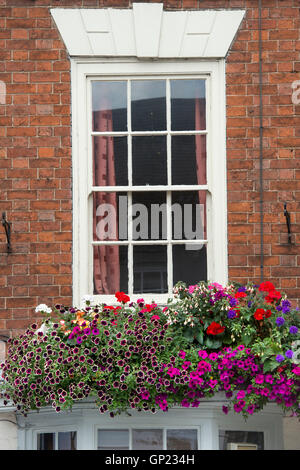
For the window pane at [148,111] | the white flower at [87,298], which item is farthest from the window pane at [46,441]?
the window pane at [148,111]

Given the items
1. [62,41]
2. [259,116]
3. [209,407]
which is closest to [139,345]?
[209,407]

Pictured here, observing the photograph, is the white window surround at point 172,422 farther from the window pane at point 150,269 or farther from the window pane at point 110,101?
the window pane at point 110,101

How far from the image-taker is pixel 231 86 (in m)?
6.46

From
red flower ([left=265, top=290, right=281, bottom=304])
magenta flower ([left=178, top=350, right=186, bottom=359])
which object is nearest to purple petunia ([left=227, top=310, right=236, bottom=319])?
red flower ([left=265, top=290, right=281, bottom=304])

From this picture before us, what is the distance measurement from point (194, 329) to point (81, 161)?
178 cm

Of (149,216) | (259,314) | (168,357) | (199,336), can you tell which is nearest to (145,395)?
(168,357)

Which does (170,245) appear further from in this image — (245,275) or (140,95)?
(140,95)

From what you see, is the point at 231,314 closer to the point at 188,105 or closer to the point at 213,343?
the point at 213,343

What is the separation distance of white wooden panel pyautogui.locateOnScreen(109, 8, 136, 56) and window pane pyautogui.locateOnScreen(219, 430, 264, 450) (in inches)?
122

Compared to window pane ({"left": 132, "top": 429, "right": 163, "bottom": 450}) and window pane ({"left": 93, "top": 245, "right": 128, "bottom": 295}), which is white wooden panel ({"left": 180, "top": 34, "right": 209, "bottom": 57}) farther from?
window pane ({"left": 132, "top": 429, "right": 163, "bottom": 450})

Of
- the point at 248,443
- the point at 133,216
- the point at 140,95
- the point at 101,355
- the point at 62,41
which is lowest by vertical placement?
the point at 248,443

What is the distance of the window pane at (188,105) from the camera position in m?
6.54

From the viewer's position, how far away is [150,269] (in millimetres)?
6434

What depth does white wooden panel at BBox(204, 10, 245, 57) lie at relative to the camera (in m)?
6.44
